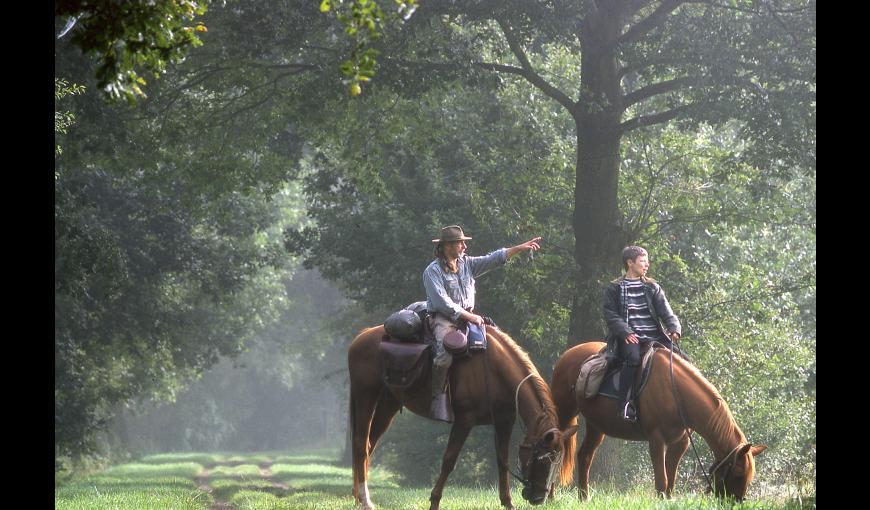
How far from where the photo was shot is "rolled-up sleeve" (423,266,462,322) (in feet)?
37.9

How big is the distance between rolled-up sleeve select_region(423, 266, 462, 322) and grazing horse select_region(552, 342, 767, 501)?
1.80 meters

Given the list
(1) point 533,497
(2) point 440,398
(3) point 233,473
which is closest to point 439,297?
(2) point 440,398

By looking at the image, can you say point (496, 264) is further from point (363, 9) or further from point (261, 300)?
point (261, 300)

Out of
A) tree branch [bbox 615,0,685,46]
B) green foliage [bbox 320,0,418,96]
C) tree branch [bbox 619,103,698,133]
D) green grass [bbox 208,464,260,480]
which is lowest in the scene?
green grass [bbox 208,464,260,480]

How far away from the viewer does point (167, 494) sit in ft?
60.8

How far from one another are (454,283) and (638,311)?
197cm

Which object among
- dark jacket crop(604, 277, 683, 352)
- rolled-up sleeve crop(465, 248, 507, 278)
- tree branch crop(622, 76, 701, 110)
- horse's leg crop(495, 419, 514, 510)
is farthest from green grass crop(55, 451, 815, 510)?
tree branch crop(622, 76, 701, 110)

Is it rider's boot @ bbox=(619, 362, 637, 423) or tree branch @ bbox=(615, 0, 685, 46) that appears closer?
rider's boot @ bbox=(619, 362, 637, 423)

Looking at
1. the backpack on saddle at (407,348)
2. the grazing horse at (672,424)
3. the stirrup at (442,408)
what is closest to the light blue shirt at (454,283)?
the backpack on saddle at (407,348)

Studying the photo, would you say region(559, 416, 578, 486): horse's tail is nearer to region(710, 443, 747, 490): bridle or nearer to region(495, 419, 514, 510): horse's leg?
region(495, 419, 514, 510): horse's leg

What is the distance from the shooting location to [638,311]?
12000mm
